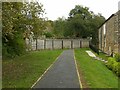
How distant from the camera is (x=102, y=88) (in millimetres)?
16219

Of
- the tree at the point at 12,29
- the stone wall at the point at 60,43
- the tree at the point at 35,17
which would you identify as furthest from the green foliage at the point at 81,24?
the tree at the point at 35,17

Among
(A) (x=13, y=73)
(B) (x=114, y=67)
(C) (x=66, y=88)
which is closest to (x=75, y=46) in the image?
(B) (x=114, y=67)

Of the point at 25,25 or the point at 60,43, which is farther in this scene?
the point at 60,43

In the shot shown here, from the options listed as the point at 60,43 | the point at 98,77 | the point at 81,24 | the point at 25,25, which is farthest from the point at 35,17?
the point at 81,24

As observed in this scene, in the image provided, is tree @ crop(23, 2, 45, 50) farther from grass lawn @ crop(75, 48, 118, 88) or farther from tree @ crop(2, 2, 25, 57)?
grass lawn @ crop(75, 48, 118, 88)

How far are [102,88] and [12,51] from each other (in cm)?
2235

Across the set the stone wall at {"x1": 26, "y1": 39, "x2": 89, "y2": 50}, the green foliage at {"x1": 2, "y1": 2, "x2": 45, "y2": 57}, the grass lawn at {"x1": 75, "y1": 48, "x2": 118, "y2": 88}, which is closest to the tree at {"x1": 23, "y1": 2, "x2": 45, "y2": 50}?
the green foliage at {"x1": 2, "y1": 2, "x2": 45, "y2": 57}

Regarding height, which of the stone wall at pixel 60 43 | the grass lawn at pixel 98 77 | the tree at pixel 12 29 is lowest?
the grass lawn at pixel 98 77

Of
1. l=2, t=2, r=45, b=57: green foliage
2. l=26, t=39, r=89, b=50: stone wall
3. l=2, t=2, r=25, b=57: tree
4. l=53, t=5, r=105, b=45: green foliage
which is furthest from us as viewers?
l=53, t=5, r=105, b=45: green foliage

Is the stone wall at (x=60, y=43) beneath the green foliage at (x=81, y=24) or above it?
beneath

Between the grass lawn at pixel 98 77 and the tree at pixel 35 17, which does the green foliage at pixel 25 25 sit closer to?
the tree at pixel 35 17

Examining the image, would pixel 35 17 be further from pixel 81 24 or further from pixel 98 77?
pixel 81 24

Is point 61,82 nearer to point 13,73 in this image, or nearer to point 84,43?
point 13,73

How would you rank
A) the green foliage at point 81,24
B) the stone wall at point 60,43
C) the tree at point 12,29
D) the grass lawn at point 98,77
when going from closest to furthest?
1. the grass lawn at point 98,77
2. the tree at point 12,29
3. the stone wall at point 60,43
4. the green foliage at point 81,24
